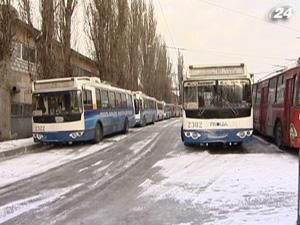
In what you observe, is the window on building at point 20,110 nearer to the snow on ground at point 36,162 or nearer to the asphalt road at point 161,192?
the snow on ground at point 36,162

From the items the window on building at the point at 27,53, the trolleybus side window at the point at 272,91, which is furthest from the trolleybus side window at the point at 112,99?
the trolleybus side window at the point at 272,91

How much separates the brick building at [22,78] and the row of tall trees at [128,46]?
631cm

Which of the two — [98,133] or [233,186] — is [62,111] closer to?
[98,133]

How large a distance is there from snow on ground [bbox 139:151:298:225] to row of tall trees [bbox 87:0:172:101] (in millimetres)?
21056

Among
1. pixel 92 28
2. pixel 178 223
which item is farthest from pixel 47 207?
pixel 92 28

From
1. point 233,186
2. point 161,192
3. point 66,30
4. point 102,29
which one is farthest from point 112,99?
point 161,192

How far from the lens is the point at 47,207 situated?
8.37 meters

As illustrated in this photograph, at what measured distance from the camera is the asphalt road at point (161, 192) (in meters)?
7.46

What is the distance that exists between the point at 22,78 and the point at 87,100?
31.0 feet

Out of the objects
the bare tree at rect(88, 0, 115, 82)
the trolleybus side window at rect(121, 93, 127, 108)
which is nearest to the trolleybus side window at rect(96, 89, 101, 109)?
the trolleybus side window at rect(121, 93, 127, 108)

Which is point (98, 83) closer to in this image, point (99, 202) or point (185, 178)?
point (185, 178)

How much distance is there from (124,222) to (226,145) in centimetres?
1255

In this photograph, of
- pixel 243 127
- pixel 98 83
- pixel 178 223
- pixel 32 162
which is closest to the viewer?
pixel 178 223

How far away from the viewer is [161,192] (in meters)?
9.52
